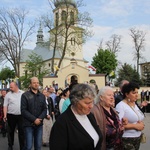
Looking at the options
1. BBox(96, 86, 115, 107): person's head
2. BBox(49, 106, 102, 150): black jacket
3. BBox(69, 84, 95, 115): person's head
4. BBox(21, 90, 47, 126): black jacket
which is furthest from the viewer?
BBox(21, 90, 47, 126): black jacket

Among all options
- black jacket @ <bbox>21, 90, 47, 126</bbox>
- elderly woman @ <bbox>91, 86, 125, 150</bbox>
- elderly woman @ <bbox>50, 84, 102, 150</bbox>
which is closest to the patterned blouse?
elderly woman @ <bbox>91, 86, 125, 150</bbox>

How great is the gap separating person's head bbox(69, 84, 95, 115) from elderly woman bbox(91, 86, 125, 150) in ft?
3.07

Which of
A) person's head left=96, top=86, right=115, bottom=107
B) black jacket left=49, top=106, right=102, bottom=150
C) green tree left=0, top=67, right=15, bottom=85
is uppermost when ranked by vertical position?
green tree left=0, top=67, right=15, bottom=85

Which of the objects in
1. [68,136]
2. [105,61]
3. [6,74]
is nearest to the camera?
[68,136]

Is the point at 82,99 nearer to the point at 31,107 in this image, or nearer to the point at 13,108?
the point at 31,107

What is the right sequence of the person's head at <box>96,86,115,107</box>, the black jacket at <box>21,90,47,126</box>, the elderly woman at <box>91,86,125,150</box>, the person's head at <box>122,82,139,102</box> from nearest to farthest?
the elderly woman at <box>91,86,125,150</box>
the person's head at <box>96,86,115,107</box>
the person's head at <box>122,82,139,102</box>
the black jacket at <box>21,90,47,126</box>

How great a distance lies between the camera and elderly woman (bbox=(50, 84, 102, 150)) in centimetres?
243

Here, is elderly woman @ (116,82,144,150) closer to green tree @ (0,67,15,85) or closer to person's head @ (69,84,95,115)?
person's head @ (69,84,95,115)

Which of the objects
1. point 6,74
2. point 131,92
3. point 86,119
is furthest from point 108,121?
point 6,74

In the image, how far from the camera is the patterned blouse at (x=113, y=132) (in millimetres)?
3652

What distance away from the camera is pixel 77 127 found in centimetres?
248

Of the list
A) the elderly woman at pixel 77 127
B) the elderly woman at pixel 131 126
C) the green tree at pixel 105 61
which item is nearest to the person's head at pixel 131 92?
the elderly woman at pixel 131 126

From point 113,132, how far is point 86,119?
44.1 inches

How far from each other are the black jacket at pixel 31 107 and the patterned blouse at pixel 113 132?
6.55ft
